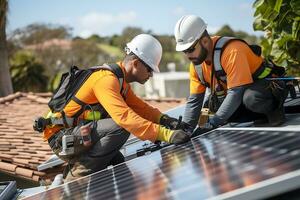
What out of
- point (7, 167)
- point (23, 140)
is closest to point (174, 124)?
point (7, 167)

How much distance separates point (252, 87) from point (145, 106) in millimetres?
1407

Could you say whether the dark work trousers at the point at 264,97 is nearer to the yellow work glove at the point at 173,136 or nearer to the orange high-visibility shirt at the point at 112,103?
the yellow work glove at the point at 173,136

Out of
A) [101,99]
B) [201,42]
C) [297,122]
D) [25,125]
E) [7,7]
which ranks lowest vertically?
[25,125]

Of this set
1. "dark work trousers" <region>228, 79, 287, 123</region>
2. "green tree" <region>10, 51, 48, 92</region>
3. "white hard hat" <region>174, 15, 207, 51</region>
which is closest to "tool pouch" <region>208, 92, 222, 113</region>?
"dark work trousers" <region>228, 79, 287, 123</region>

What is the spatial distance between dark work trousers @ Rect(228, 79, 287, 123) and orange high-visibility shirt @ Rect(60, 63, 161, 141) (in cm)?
84

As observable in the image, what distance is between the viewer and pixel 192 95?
5.13m

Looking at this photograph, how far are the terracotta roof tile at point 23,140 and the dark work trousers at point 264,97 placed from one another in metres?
2.97

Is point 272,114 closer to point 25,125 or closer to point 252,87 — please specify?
point 252,87

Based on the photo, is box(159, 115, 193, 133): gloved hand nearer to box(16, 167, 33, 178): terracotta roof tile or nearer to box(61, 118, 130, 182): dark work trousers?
box(61, 118, 130, 182): dark work trousers

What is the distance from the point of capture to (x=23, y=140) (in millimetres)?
9336

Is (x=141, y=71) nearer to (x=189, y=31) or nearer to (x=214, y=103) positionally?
(x=189, y=31)

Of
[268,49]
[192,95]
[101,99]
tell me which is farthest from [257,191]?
[268,49]

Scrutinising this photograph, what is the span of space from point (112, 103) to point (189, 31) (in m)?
1.06

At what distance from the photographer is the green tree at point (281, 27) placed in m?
7.56
